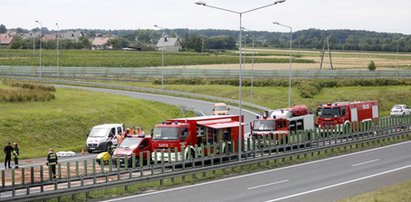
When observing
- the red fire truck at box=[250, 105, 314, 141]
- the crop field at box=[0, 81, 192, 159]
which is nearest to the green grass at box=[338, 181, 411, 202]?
the red fire truck at box=[250, 105, 314, 141]

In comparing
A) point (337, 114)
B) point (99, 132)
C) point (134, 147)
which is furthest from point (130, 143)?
point (337, 114)

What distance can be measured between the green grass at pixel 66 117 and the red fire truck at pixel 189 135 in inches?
473

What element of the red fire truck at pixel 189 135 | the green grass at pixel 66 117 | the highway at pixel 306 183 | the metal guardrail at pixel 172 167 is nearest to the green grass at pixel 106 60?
the green grass at pixel 66 117

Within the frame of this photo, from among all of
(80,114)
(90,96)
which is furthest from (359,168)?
(90,96)

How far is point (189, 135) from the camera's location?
3825 cm

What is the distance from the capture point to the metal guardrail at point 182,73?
338ft

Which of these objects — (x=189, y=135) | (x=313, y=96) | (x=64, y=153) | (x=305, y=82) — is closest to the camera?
(x=189, y=135)

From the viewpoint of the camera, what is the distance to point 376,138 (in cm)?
5081

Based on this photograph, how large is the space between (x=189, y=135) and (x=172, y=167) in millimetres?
4789

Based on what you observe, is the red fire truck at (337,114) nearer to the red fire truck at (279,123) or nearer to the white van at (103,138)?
the red fire truck at (279,123)

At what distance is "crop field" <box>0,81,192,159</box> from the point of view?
166ft

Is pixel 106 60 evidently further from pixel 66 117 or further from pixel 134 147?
pixel 134 147

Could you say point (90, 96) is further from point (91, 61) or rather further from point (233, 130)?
point (91, 61)

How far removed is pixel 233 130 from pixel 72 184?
13.0 metres
